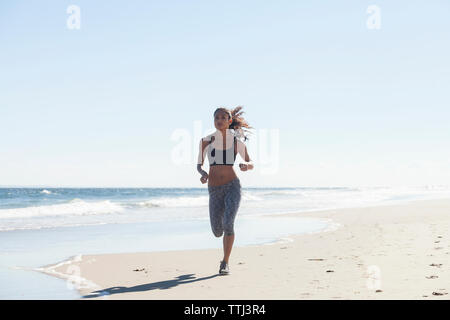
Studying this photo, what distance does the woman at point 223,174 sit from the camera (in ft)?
17.5

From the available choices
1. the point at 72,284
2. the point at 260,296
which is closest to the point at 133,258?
the point at 72,284

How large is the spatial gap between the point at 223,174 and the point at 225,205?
1.28ft

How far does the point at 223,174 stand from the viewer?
5.43 meters

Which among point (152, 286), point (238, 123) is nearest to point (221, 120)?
point (238, 123)

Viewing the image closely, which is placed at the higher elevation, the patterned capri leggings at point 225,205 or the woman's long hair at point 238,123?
the woman's long hair at point 238,123

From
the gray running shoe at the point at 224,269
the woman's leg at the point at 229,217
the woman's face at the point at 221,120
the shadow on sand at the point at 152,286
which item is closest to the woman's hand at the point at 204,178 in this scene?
the woman's leg at the point at 229,217

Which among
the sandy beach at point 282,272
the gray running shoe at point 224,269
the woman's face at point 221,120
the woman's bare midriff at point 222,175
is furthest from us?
the woman's face at point 221,120

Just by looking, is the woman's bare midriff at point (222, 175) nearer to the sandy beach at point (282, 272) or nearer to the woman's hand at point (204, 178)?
the woman's hand at point (204, 178)

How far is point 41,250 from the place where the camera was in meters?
7.36

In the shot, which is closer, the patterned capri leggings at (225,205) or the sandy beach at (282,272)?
the sandy beach at (282,272)

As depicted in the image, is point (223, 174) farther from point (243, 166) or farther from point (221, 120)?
point (221, 120)
